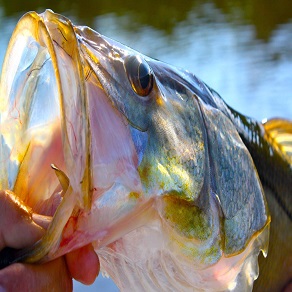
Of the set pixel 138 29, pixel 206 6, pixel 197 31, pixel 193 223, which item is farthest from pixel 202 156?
pixel 206 6

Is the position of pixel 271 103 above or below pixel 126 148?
below

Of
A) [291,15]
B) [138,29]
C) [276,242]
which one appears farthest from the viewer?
[138,29]

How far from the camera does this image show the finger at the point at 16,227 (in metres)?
1.04

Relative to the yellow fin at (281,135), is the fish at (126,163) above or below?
above

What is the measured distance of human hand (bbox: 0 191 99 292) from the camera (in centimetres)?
99

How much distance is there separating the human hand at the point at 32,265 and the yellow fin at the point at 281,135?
72 centimetres

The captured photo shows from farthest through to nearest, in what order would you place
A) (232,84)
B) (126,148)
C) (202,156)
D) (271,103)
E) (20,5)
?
(20,5) < (232,84) < (271,103) < (202,156) < (126,148)

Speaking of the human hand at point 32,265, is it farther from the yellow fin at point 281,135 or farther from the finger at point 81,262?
the yellow fin at point 281,135

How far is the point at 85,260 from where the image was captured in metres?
1.11

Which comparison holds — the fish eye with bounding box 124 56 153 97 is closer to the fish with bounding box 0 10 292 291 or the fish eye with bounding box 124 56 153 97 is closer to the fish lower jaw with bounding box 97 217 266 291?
the fish with bounding box 0 10 292 291

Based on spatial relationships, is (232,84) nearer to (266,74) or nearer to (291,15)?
(266,74)

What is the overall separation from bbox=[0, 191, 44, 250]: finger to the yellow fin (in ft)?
2.58

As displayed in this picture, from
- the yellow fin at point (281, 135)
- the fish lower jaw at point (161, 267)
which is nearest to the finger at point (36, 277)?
the fish lower jaw at point (161, 267)

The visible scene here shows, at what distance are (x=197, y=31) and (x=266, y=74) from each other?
2.59 metres
